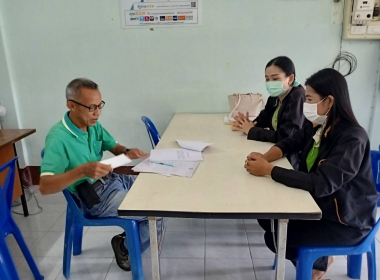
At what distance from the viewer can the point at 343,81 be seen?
1323 mm

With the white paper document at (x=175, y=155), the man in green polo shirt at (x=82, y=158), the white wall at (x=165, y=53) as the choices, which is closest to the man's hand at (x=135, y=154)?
the man in green polo shirt at (x=82, y=158)

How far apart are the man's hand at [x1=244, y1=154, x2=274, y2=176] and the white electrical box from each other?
6.12 feet

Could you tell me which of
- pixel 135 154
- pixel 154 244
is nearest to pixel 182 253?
pixel 135 154

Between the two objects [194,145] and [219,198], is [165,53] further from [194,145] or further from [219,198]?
[219,198]

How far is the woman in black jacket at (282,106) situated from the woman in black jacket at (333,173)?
439mm

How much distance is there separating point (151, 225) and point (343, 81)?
1005 millimetres

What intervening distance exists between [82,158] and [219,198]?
80 cm

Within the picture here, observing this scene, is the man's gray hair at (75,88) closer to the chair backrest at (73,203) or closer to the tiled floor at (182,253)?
the chair backrest at (73,203)

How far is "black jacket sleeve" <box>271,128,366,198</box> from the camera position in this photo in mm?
1219

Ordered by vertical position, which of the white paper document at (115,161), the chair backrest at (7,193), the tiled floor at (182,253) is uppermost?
the white paper document at (115,161)

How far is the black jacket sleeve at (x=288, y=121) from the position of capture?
1.89 metres

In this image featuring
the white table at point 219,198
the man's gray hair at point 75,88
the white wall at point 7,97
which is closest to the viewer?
the white table at point 219,198

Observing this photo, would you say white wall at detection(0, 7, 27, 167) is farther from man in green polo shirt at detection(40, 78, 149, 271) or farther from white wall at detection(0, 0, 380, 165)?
man in green polo shirt at detection(40, 78, 149, 271)

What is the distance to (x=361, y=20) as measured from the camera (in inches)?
102
